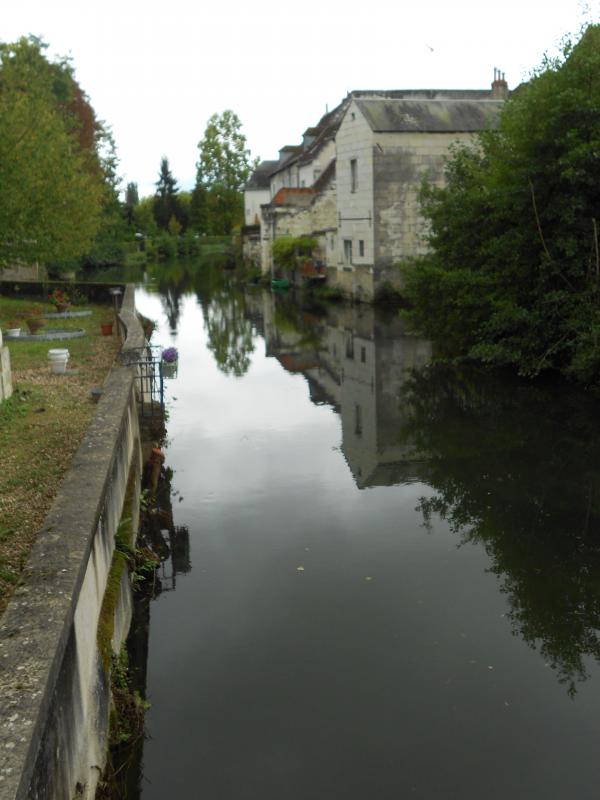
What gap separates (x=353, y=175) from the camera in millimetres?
33688

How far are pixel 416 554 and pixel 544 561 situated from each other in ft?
4.45

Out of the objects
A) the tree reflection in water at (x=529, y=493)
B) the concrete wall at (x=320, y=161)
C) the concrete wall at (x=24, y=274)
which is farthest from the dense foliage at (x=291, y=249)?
the tree reflection in water at (x=529, y=493)

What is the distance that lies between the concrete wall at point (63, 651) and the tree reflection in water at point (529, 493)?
12.1 ft

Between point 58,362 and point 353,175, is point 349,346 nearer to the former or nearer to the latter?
point 58,362

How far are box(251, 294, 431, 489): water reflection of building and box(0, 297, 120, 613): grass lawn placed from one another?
166 inches

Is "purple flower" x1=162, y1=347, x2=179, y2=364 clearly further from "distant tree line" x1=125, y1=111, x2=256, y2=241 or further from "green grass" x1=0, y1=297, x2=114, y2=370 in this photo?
"distant tree line" x1=125, y1=111, x2=256, y2=241

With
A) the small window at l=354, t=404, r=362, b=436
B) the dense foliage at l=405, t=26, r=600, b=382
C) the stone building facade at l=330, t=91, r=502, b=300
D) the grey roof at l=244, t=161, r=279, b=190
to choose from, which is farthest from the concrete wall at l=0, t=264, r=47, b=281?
the grey roof at l=244, t=161, r=279, b=190

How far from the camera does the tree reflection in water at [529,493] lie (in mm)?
7453

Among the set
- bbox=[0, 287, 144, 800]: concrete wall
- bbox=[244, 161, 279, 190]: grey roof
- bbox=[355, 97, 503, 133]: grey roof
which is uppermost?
bbox=[244, 161, 279, 190]: grey roof

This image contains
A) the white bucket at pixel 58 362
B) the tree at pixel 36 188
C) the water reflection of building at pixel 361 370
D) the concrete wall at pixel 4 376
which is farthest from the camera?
the tree at pixel 36 188

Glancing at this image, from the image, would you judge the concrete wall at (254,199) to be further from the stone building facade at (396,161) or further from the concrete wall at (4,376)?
the concrete wall at (4,376)

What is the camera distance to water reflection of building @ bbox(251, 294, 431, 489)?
41.4ft

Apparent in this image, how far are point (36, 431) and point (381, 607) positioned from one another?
195 inches

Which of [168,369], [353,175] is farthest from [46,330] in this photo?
[353,175]
